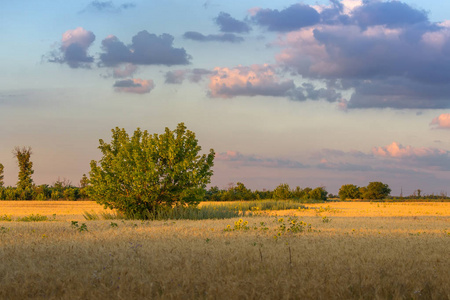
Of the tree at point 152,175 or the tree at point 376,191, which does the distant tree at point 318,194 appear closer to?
the tree at point 376,191

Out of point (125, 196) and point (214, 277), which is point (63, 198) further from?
point (214, 277)

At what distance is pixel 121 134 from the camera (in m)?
24.2

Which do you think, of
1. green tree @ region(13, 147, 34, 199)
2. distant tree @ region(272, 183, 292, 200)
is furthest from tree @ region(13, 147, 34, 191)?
distant tree @ region(272, 183, 292, 200)

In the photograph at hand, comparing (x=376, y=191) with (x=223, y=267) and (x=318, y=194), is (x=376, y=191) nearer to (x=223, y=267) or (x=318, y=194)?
(x=318, y=194)

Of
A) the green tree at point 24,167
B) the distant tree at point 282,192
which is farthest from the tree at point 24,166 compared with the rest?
the distant tree at point 282,192

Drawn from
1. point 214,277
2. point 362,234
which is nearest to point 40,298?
point 214,277

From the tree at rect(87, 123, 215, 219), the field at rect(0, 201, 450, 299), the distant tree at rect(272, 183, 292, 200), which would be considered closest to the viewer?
the field at rect(0, 201, 450, 299)

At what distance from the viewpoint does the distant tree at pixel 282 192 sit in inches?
1863

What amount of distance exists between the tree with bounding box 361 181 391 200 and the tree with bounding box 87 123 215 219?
39720 millimetres

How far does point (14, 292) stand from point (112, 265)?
1.97 m

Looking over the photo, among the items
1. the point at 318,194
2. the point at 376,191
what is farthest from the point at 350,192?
the point at 318,194

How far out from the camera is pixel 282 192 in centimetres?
4753

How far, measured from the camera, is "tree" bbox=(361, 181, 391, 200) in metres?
57.7

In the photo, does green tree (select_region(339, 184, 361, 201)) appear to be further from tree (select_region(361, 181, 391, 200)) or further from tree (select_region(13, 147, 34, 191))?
tree (select_region(13, 147, 34, 191))
